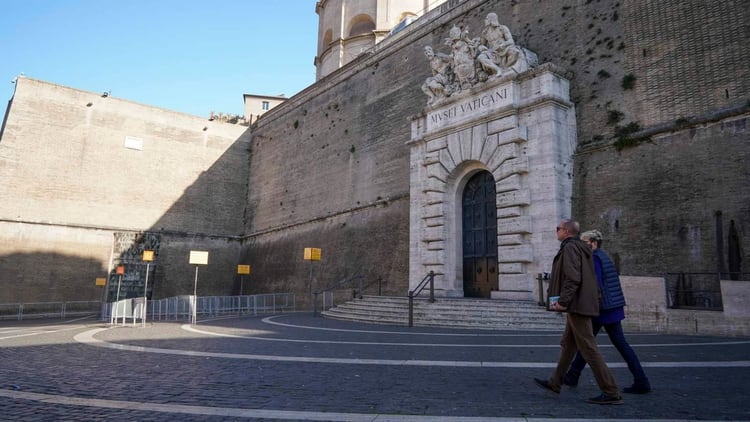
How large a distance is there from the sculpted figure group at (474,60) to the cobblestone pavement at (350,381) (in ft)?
28.8

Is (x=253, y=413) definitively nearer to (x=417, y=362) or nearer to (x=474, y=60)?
(x=417, y=362)

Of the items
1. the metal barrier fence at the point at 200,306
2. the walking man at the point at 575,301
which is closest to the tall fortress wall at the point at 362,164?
the metal barrier fence at the point at 200,306

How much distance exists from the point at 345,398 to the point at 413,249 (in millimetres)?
12014

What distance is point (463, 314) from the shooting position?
11.8 m

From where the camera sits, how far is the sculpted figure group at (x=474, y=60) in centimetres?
1409

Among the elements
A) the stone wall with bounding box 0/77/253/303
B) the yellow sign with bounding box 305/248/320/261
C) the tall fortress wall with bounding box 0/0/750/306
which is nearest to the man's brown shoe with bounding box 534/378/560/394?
the tall fortress wall with bounding box 0/0/750/306

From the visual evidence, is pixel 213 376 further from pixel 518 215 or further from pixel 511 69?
pixel 511 69

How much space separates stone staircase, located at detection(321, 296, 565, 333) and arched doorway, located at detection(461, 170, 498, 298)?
68.1 inches

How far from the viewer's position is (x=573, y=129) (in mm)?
13422

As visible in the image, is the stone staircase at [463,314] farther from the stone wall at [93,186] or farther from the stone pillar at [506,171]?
the stone wall at [93,186]

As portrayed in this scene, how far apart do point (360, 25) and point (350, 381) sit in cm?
2965

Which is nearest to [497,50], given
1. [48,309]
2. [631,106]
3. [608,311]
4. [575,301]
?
[631,106]

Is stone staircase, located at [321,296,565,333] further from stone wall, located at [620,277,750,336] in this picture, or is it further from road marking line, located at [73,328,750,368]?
road marking line, located at [73,328,750,368]

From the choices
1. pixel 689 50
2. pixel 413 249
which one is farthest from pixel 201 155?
pixel 689 50
